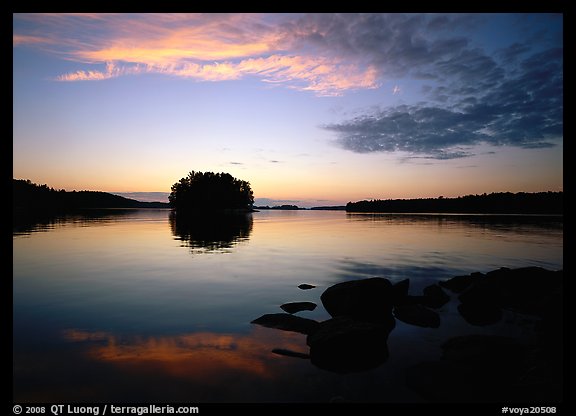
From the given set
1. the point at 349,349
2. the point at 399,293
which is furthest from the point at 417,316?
the point at 349,349

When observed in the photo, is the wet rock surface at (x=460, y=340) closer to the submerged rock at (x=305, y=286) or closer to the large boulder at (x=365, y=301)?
the large boulder at (x=365, y=301)

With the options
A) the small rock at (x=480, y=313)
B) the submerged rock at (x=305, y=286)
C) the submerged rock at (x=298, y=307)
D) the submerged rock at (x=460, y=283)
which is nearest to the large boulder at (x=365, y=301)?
the submerged rock at (x=298, y=307)

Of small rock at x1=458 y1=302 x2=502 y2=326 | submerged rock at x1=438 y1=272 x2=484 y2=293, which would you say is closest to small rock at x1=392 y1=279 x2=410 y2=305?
small rock at x1=458 y1=302 x2=502 y2=326

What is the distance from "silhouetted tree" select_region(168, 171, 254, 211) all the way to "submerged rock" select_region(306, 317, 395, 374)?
148 m

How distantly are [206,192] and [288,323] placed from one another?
145 m

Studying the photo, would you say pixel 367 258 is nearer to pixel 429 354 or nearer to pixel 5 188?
pixel 429 354

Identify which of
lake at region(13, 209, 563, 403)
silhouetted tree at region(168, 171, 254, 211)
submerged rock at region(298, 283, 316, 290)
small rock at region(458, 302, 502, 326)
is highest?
silhouetted tree at region(168, 171, 254, 211)

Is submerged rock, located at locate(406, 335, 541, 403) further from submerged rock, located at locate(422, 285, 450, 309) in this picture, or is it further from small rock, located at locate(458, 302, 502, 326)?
submerged rock, located at locate(422, 285, 450, 309)

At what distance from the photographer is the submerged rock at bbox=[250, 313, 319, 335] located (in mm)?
12249

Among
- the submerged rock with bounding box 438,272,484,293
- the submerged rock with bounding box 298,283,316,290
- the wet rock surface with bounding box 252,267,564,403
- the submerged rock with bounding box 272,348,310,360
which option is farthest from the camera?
the submerged rock with bounding box 298,283,316,290

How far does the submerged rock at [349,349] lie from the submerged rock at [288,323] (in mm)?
2008

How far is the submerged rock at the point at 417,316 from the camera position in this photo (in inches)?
515

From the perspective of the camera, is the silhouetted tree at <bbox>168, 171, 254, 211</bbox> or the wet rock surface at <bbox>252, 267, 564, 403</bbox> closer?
the wet rock surface at <bbox>252, 267, 564, 403</bbox>
